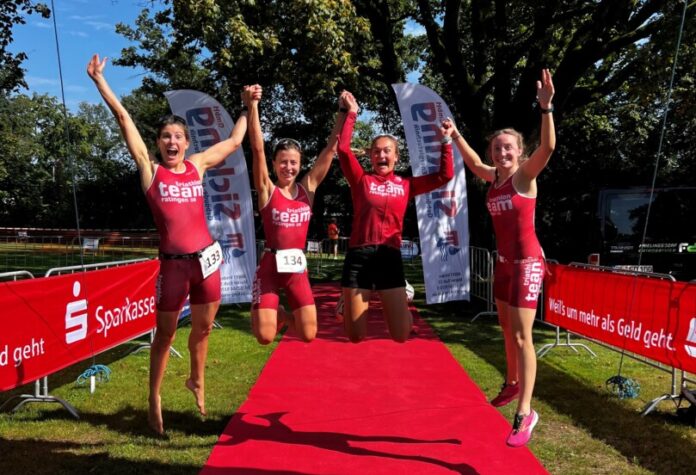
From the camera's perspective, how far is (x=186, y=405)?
550 cm

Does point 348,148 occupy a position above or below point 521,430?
above

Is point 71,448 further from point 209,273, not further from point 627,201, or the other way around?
point 627,201

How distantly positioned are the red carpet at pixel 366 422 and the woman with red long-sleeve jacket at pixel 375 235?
850 mm

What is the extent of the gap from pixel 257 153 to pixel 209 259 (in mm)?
880

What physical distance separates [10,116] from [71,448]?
199 feet

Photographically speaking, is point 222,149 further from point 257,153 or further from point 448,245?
point 448,245

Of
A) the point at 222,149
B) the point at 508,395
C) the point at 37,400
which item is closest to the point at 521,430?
the point at 508,395

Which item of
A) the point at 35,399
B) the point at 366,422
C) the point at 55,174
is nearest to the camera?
the point at 366,422

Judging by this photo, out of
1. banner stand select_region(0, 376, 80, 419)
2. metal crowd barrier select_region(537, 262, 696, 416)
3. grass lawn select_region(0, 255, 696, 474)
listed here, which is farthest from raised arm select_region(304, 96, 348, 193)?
metal crowd barrier select_region(537, 262, 696, 416)

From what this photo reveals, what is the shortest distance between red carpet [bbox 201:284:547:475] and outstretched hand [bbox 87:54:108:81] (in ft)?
9.48

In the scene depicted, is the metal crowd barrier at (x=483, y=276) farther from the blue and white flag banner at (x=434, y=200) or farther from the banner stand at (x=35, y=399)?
the banner stand at (x=35, y=399)

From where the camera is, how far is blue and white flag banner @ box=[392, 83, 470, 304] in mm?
9539

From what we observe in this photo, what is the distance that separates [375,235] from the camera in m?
4.52

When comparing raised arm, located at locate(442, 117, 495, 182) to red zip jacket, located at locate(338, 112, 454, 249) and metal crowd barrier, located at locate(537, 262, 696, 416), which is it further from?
metal crowd barrier, located at locate(537, 262, 696, 416)
